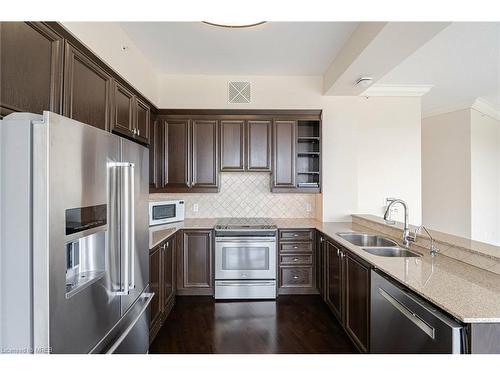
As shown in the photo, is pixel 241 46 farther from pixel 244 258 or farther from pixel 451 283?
pixel 451 283

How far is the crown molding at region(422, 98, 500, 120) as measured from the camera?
4.81m

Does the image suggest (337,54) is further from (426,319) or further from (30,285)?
(30,285)

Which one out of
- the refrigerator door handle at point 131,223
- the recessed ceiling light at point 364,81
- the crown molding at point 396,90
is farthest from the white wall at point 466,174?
the refrigerator door handle at point 131,223

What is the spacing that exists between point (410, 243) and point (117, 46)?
3.06m

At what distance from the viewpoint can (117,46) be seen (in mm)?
2527

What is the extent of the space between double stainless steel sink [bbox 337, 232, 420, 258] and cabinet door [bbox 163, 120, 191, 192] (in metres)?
2.07

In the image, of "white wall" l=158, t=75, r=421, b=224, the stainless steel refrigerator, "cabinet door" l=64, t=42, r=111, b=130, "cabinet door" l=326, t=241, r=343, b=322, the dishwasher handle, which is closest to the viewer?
the stainless steel refrigerator

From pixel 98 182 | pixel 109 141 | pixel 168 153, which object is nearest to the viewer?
pixel 98 182

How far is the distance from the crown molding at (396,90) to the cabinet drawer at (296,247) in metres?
2.18

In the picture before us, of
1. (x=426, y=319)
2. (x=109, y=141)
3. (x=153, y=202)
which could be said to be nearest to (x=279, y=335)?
(x=426, y=319)

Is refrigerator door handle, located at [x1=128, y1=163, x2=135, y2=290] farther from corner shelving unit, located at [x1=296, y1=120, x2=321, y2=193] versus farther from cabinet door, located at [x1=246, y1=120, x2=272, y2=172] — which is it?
corner shelving unit, located at [x1=296, y1=120, x2=321, y2=193]

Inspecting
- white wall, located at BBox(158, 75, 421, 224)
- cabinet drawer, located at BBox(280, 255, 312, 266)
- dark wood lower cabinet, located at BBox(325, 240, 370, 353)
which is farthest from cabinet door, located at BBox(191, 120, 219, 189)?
dark wood lower cabinet, located at BBox(325, 240, 370, 353)

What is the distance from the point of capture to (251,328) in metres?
2.71
